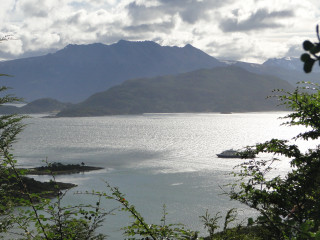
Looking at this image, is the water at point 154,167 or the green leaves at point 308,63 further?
the water at point 154,167

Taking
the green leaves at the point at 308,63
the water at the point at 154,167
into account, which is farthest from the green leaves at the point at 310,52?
the water at the point at 154,167

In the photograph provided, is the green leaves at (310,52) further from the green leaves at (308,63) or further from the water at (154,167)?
the water at (154,167)

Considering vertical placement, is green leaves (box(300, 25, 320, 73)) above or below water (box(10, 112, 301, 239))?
above

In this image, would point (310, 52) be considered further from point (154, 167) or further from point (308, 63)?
point (154, 167)

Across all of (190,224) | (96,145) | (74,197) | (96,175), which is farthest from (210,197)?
(96,145)

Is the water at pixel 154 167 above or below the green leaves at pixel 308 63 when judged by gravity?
below

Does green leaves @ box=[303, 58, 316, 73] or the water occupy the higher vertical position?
green leaves @ box=[303, 58, 316, 73]

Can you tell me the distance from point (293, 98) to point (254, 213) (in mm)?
50387

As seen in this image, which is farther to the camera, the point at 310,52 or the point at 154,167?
the point at 154,167

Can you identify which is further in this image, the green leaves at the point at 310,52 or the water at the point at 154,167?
the water at the point at 154,167

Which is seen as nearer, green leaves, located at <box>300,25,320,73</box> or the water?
green leaves, located at <box>300,25,320,73</box>

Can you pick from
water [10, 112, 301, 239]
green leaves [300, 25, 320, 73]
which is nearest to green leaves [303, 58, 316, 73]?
green leaves [300, 25, 320, 73]

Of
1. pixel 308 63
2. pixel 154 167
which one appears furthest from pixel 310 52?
pixel 154 167

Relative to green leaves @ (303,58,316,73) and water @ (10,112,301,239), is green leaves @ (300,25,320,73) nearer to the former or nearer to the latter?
green leaves @ (303,58,316,73)
